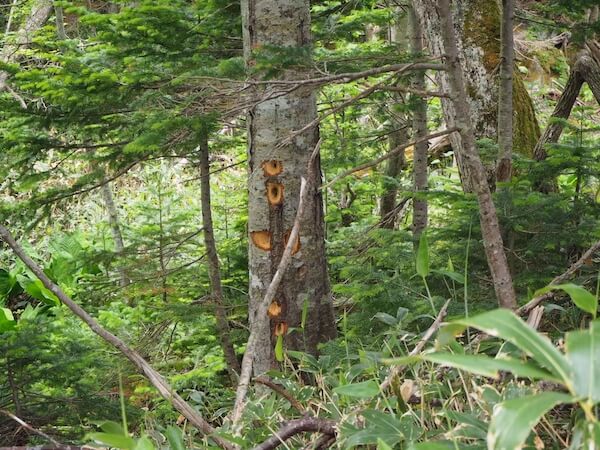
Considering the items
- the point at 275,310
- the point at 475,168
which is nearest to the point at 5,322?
the point at 275,310

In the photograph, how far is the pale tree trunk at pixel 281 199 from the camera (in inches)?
153

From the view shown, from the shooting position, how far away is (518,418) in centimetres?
74

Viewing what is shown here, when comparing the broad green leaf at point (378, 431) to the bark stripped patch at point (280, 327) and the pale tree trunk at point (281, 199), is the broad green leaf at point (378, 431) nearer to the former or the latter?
the pale tree trunk at point (281, 199)

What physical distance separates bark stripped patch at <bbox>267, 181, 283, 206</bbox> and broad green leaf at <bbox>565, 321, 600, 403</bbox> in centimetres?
318

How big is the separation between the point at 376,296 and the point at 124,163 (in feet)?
7.17

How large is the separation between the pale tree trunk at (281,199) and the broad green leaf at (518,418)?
9.97 feet

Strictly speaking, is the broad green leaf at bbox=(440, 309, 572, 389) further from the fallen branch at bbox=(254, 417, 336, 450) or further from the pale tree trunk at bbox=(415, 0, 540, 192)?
the pale tree trunk at bbox=(415, 0, 540, 192)

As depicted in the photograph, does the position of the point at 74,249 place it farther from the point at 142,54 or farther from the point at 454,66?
the point at 454,66

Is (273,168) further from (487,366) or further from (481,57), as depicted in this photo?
(487,366)

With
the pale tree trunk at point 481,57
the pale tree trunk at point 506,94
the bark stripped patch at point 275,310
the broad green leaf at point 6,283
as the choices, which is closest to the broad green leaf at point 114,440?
the bark stripped patch at point 275,310

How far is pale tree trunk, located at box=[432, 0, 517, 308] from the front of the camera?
2412 millimetres

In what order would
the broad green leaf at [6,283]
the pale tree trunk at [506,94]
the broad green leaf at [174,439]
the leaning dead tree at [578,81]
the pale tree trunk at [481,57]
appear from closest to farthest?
the broad green leaf at [174,439] < the pale tree trunk at [506,94] < the leaning dead tree at [578,81] < the pale tree trunk at [481,57] < the broad green leaf at [6,283]

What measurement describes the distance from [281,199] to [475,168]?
1.71m

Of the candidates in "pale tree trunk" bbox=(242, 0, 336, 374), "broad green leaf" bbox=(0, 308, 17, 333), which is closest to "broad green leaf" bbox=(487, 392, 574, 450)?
"pale tree trunk" bbox=(242, 0, 336, 374)
